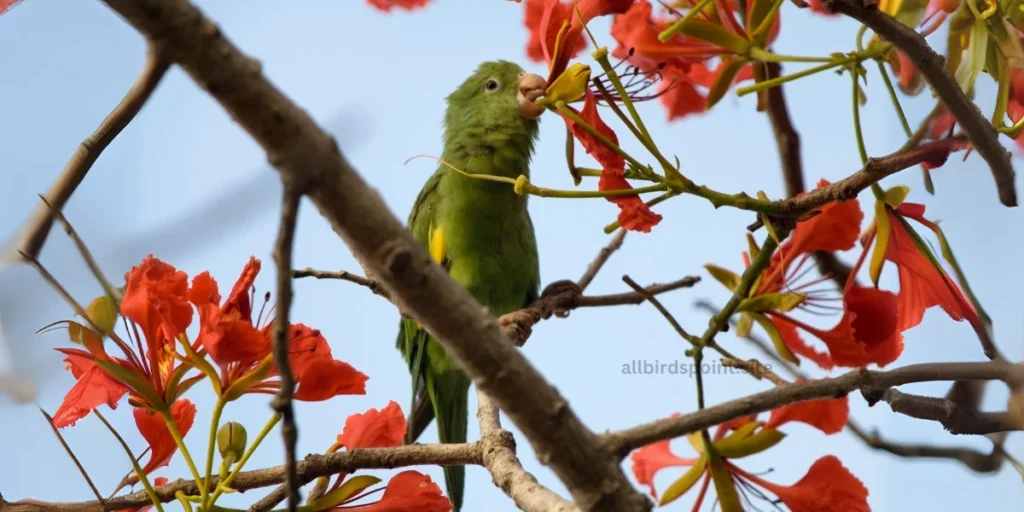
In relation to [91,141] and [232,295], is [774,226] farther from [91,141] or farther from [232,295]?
[91,141]

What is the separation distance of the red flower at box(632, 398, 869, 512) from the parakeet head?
1235 mm

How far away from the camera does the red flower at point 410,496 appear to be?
93 cm

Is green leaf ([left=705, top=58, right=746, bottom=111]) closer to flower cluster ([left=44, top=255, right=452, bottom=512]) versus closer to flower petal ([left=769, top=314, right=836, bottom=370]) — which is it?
flower petal ([left=769, top=314, right=836, bottom=370])

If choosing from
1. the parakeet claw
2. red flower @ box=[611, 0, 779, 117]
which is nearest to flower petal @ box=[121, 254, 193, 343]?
red flower @ box=[611, 0, 779, 117]

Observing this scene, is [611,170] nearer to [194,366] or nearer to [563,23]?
[563,23]

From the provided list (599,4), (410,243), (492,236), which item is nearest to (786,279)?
→ (599,4)

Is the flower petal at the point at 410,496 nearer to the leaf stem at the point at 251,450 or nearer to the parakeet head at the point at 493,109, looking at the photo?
the leaf stem at the point at 251,450

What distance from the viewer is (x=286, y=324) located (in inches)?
21.6

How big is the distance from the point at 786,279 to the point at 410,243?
51 centimetres

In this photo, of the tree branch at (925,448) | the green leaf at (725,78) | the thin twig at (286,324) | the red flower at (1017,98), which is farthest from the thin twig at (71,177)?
the red flower at (1017,98)

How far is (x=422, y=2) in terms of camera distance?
127cm

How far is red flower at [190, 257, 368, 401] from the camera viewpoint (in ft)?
2.67

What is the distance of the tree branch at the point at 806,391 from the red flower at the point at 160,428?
533 mm

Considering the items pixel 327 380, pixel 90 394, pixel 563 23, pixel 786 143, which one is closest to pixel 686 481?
pixel 327 380
